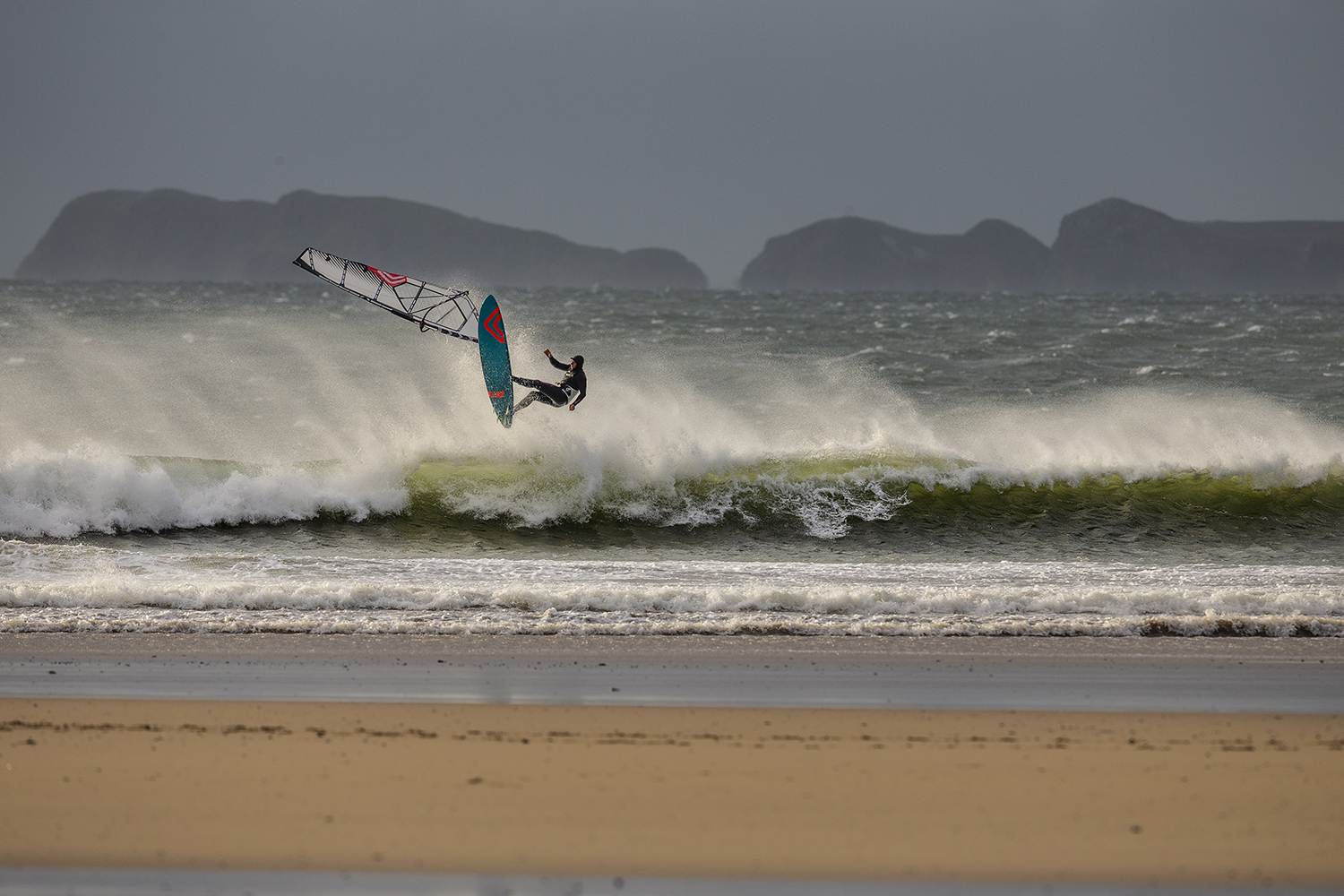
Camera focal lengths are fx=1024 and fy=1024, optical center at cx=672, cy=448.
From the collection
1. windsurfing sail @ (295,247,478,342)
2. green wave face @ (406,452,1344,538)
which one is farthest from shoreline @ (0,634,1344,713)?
windsurfing sail @ (295,247,478,342)

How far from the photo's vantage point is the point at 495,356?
1277 cm

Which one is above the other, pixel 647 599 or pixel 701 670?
pixel 647 599

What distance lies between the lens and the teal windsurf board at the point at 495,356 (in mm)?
12633

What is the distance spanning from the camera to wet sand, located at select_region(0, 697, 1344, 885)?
4039mm

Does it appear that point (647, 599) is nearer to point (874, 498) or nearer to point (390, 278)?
point (874, 498)

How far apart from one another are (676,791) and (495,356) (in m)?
8.92

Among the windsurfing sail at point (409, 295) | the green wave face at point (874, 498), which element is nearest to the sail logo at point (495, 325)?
the windsurfing sail at point (409, 295)

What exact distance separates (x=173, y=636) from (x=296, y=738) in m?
2.30

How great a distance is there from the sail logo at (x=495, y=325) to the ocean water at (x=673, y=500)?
127 cm

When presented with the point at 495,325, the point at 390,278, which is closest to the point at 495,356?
the point at 495,325

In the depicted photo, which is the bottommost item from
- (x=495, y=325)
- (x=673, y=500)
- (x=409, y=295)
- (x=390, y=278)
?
(x=673, y=500)

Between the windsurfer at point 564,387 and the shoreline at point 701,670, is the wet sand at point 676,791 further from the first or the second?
the windsurfer at point 564,387

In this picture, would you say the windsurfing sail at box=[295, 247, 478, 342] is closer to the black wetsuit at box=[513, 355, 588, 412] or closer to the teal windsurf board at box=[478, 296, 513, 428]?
the teal windsurf board at box=[478, 296, 513, 428]

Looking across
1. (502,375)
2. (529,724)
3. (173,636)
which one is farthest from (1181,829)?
(502,375)
